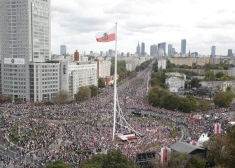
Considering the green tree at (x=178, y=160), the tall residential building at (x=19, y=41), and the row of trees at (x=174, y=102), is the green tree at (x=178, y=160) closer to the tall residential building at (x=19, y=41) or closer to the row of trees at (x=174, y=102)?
the row of trees at (x=174, y=102)

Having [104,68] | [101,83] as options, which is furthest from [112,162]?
[104,68]

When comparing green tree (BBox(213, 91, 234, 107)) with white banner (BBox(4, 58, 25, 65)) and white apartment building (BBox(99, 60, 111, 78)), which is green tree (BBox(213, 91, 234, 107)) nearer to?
white banner (BBox(4, 58, 25, 65))

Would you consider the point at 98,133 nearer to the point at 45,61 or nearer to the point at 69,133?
the point at 69,133

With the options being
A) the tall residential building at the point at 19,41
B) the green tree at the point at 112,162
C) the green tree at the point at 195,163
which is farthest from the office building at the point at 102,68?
the green tree at the point at 112,162

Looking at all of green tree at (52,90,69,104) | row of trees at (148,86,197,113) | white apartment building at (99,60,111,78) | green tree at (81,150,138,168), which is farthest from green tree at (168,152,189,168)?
white apartment building at (99,60,111,78)

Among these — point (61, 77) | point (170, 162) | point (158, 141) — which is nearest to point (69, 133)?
point (158, 141)

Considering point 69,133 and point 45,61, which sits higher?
point 45,61

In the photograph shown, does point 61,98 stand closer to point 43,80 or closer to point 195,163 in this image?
point 43,80
